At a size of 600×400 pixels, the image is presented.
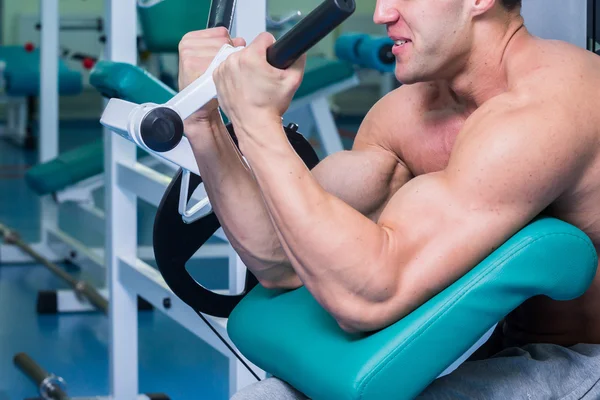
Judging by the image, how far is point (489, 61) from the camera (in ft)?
4.60

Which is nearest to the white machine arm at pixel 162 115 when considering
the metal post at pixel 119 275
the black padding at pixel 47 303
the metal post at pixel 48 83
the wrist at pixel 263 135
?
the wrist at pixel 263 135

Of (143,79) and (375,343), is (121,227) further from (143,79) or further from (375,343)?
(375,343)

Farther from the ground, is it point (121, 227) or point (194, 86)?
point (194, 86)

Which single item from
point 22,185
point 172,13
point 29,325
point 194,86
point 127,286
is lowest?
point 22,185

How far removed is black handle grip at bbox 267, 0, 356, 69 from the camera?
1087 millimetres

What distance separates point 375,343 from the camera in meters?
1.20

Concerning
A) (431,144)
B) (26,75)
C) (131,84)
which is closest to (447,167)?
(431,144)

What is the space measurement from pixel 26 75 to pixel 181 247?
5.02m

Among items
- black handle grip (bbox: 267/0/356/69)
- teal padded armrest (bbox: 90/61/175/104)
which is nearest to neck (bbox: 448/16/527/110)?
black handle grip (bbox: 267/0/356/69)

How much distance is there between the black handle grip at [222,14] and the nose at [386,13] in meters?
0.29

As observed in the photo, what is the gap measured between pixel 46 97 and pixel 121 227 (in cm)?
182

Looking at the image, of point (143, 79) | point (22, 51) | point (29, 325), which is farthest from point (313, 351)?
point (22, 51)

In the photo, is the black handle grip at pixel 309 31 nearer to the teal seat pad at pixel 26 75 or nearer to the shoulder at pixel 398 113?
the shoulder at pixel 398 113

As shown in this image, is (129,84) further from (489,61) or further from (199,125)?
(489,61)
